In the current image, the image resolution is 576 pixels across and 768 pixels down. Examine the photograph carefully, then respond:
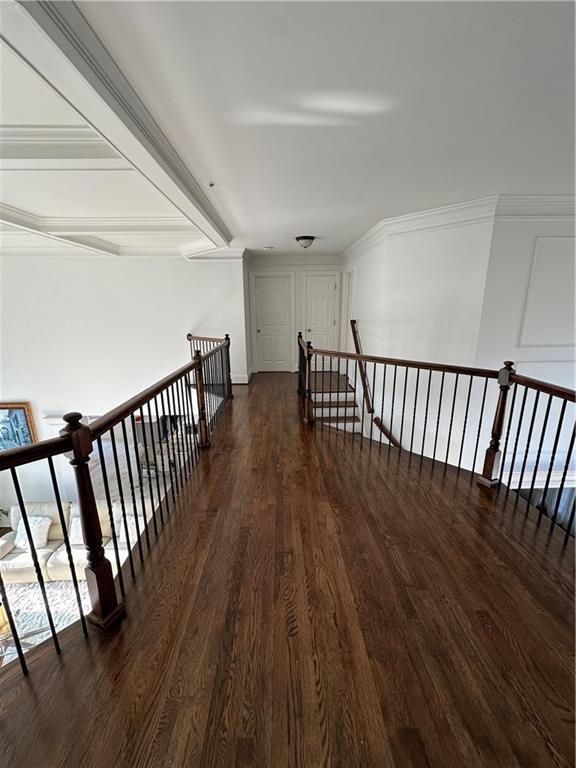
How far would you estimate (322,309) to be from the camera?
274 inches

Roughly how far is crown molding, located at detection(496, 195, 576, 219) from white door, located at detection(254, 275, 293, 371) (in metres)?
4.25

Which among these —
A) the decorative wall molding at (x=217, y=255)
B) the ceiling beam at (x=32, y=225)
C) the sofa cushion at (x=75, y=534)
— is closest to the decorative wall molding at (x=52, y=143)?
the ceiling beam at (x=32, y=225)

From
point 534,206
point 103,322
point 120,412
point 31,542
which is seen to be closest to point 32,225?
point 103,322

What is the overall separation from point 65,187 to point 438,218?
3927mm

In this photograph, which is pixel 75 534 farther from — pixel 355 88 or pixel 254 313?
pixel 355 88

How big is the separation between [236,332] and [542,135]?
4.78 meters

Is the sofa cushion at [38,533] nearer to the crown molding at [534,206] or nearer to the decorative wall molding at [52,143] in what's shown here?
the decorative wall molding at [52,143]

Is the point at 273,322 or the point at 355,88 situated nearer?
the point at 355,88

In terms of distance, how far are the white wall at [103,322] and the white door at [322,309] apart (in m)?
1.73

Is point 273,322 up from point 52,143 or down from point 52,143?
down

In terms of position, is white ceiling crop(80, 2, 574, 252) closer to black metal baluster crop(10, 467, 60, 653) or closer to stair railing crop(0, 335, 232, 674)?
stair railing crop(0, 335, 232, 674)

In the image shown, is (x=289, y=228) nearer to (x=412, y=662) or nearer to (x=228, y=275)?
(x=228, y=275)

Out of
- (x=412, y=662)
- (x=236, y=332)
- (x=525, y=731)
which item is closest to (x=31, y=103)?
(x=412, y=662)

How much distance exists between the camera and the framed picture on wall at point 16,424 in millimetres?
6332
